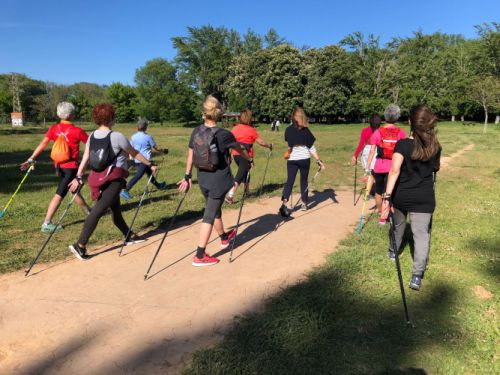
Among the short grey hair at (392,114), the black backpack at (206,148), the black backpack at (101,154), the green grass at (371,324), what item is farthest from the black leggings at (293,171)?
the black backpack at (101,154)

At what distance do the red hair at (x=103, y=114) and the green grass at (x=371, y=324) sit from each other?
120 inches

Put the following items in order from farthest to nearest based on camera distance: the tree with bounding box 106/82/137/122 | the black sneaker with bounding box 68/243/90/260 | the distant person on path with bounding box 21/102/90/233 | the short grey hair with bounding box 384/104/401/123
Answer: the tree with bounding box 106/82/137/122, the distant person on path with bounding box 21/102/90/233, the short grey hair with bounding box 384/104/401/123, the black sneaker with bounding box 68/243/90/260

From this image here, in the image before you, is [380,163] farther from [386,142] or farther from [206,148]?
[206,148]

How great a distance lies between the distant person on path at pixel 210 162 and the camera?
15.0 ft

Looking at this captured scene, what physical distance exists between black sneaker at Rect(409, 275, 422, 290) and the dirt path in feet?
3.92

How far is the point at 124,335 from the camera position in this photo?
336 centimetres

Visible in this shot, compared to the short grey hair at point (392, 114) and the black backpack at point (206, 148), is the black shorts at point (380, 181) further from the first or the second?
the black backpack at point (206, 148)

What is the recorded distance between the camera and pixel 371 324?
3465 mm

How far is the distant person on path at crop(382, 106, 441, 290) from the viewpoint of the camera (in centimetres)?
406

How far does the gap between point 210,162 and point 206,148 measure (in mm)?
172

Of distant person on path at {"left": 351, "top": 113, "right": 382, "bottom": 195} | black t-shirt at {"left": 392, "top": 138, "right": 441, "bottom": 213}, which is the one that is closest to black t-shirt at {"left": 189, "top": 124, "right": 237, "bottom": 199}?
black t-shirt at {"left": 392, "top": 138, "right": 441, "bottom": 213}

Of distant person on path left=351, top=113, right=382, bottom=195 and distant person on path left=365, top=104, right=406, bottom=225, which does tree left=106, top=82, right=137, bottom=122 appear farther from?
distant person on path left=365, top=104, right=406, bottom=225

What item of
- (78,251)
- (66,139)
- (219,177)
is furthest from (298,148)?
(78,251)

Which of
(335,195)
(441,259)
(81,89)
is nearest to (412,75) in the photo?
(335,195)
